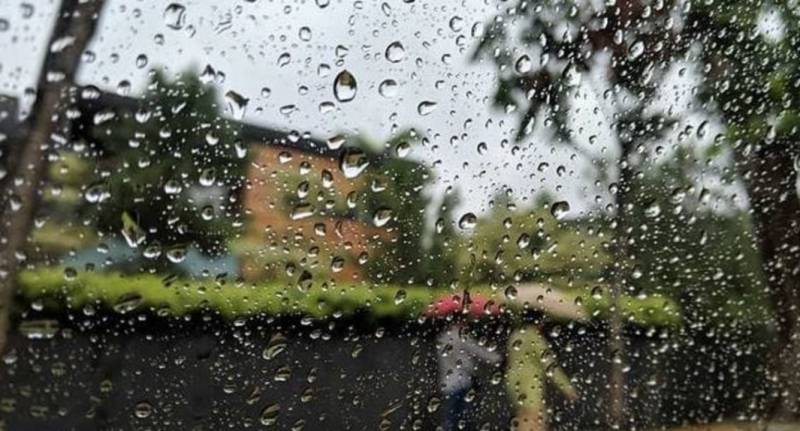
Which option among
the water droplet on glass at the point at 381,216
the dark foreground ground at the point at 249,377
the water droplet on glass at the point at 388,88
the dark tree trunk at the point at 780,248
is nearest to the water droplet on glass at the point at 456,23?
the water droplet on glass at the point at 388,88

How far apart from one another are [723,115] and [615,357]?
386 millimetres

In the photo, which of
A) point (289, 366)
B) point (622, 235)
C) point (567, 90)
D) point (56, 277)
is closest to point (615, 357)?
point (622, 235)

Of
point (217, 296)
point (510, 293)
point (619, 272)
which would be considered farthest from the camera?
point (619, 272)

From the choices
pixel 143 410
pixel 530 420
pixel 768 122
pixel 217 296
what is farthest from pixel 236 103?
pixel 768 122

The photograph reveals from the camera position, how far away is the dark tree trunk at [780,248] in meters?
1.14

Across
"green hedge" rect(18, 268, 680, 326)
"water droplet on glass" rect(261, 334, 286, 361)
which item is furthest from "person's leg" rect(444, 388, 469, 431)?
"water droplet on glass" rect(261, 334, 286, 361)

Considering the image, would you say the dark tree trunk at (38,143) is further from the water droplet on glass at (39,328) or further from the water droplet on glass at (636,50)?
the water droplet on glass at (636,50)

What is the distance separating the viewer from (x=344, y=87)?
70 cm

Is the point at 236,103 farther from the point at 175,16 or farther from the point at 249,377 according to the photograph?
the point at 249,377

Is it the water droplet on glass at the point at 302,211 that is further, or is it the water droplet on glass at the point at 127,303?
the water droplet on glass at the point at 302,211

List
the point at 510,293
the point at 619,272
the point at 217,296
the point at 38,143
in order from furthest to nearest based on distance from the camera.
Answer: the point at 619,272
the point at 510,293
the point at 217,296
the point at 38,143

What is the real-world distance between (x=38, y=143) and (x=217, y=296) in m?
0.19

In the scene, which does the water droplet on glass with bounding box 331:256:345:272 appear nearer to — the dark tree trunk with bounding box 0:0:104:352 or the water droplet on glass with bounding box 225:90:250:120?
the water droplet on glass with bounding box 225:90:250:120

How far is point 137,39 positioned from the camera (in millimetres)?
583
